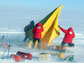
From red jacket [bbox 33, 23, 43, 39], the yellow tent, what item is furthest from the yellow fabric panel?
red jacket [bbox 33, 23, 43, 39]

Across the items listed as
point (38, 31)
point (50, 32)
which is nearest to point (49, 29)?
point (50, 32)

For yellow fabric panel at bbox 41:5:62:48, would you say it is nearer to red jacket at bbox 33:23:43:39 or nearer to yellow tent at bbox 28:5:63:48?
yellow tent at bbox 28:5:63:48

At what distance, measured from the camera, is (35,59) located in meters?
9.45

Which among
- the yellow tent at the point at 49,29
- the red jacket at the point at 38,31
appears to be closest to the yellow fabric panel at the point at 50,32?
the yellow tent at the point at 49,29

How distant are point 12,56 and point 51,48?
8.90 feet

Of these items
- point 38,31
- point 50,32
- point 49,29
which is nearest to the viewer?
point 38,31

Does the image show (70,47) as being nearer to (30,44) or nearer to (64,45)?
(64,45)

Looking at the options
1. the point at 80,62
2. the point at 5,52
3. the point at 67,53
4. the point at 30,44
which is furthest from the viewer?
the point at 30,44

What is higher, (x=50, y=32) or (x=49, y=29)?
(x=49, y=29)

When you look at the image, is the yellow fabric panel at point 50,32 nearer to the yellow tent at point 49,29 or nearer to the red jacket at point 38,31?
the yellow tent at point 49,29

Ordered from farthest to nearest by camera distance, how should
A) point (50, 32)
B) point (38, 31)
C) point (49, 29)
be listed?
point (49, 29), point (50, 32), point (38, 31)

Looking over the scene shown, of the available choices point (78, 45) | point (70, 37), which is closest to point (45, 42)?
point (70, 37)

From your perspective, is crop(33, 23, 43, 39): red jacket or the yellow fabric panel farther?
the yellow fabric panel

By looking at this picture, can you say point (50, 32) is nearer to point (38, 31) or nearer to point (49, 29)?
point (49, 29)
